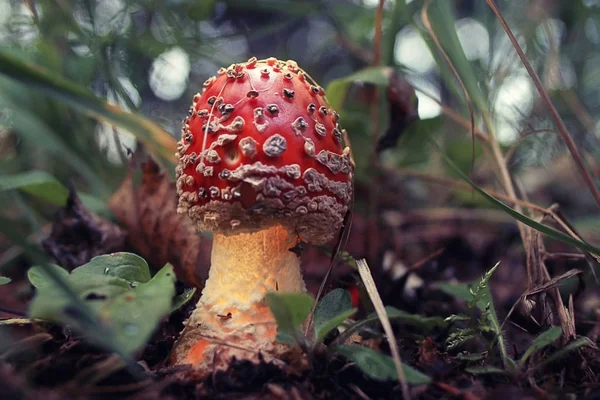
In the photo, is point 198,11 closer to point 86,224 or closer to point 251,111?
point 86,224

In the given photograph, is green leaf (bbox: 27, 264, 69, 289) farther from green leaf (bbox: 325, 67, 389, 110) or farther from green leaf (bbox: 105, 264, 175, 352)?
green leaf (bbox: 325, 67, 389, 110)

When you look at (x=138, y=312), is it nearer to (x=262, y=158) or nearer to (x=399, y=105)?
(x=262, y=158)

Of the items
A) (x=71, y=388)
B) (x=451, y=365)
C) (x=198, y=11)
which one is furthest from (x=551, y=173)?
(x=71, y=388)

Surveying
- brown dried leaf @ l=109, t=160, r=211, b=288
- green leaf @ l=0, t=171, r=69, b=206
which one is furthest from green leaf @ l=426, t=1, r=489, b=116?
green leaf @ l=0, t=171, r=69, b=206

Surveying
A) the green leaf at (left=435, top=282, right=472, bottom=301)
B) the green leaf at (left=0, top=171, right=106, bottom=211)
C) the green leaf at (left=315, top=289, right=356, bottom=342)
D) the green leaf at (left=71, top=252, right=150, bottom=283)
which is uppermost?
the green leaf at (left=0, top=171, right=106, bottom=211)

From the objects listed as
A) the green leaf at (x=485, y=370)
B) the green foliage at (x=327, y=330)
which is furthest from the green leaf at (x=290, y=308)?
the green leaf at (x=485, y=370)

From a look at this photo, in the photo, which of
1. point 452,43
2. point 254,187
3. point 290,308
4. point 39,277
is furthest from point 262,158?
point 452,43
